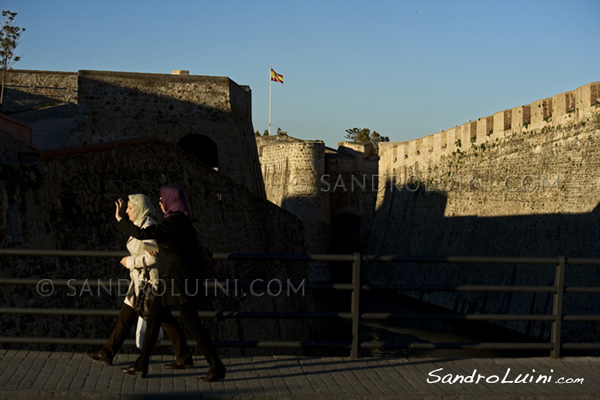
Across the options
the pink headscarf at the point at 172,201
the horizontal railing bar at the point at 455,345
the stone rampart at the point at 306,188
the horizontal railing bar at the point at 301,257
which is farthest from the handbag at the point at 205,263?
the stone rampart at the point at 306,188

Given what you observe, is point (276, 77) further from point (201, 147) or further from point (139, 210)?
point (139, 210)

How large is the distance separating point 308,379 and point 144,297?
1.30m

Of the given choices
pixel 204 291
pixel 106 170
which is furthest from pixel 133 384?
pixel 106 170

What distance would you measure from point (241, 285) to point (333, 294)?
3150 cm

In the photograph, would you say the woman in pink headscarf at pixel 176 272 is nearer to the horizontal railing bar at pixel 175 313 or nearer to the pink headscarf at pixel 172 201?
the pink headscarf at pixel 172 201

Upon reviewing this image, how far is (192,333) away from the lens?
5395mm

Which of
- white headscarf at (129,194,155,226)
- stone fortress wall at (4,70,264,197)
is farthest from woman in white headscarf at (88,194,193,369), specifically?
stone fortress wall at (4,70,264,197)

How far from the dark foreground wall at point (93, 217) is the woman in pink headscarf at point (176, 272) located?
1.76 feet

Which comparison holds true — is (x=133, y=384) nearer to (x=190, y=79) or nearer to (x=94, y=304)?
(x=94, y=304)

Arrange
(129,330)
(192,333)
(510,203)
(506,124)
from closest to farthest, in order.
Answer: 1. (192,333)
2. (129,330)
3. (510,203)
4. (506,124)

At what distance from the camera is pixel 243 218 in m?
17.1

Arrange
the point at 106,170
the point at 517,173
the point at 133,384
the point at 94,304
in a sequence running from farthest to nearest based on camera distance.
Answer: the point at 517,173 → the point at 106,170 → the point at 94,304 → the point at 133,384

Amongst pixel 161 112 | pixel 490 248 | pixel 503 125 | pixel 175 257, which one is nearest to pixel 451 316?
pixel 175 257

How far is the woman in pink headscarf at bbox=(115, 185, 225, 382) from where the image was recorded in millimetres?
5258
